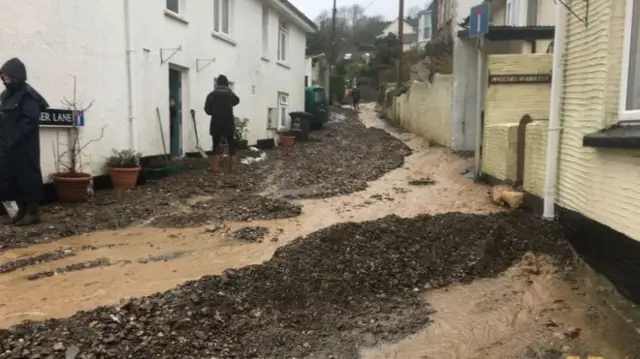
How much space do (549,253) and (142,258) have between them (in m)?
4.09

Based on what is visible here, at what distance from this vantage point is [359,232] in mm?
5969

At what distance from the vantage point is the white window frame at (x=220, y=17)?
14224 mm

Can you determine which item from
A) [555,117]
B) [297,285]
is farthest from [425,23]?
[297,285]

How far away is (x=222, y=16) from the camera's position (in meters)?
14.8

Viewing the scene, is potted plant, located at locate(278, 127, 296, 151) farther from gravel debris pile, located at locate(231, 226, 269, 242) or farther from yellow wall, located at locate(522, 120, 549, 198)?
yellow wall, located at locate(522, 120, 549, 198)

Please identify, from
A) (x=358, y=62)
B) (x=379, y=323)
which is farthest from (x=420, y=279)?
(x=358, y=62)

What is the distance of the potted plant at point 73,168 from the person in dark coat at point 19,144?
1081 mm

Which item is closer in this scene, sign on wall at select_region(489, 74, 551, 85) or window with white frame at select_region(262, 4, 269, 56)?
sign on wall at select_region(489, 74, 551, 85)

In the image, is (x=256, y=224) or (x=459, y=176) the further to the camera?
(x=459, y=176)

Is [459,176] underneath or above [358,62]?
underneath

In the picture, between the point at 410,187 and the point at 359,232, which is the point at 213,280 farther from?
the point at 410,187

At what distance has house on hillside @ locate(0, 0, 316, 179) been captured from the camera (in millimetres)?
7791

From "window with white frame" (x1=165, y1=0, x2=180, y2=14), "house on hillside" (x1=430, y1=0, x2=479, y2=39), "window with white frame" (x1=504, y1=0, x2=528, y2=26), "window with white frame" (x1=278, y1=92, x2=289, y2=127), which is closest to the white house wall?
"window with white frame" (x1=165, y1=0, x2=180, y2=14)

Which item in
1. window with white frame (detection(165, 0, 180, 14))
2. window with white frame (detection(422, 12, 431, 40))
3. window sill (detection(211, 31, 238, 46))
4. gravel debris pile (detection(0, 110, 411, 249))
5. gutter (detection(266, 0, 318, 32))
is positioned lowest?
gravel debris pile (detection(0, 110, 411, 249))
